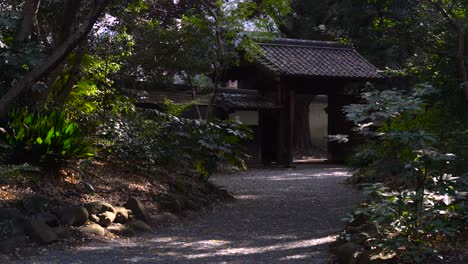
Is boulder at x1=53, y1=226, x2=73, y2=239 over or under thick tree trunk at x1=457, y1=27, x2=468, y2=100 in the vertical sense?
under

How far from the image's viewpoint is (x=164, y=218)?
9.63 m

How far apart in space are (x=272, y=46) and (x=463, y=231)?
17.1 m

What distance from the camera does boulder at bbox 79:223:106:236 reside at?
313 inches

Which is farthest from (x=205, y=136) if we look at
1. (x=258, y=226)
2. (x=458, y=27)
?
(x=458, y=27)

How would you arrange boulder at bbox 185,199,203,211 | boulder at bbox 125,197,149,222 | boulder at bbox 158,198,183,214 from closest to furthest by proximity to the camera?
1. boulder at bbox 125,197,149,222
2. boulder at bbox 158,198,183,214
3. boulder at bbox 185,199,203,211

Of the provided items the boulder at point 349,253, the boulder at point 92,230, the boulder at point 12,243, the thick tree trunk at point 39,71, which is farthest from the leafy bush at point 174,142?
the boulder at point 349,253

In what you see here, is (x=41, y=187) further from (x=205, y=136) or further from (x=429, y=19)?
(x=429, y=19)

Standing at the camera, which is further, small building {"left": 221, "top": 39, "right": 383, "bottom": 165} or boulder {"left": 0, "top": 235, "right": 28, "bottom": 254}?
small building {"left": 221, "top": 39, "right": 383, "bottom": 165}

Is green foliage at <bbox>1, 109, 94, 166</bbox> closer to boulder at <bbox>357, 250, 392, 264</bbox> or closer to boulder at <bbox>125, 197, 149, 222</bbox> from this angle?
boulder at <bbox>125, 197, 149, 222</bbox>

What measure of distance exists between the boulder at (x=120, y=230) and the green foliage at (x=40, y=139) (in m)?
1.49

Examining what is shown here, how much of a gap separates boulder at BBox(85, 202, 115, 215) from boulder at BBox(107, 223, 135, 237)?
0.23 metres

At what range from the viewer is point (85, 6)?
1219cm

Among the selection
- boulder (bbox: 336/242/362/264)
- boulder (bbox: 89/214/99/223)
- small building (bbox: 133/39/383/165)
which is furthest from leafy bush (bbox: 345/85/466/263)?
small building (bbox: 133/39/383/165)

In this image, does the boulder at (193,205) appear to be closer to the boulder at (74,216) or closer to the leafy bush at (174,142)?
the leafy bush at (174,142)
